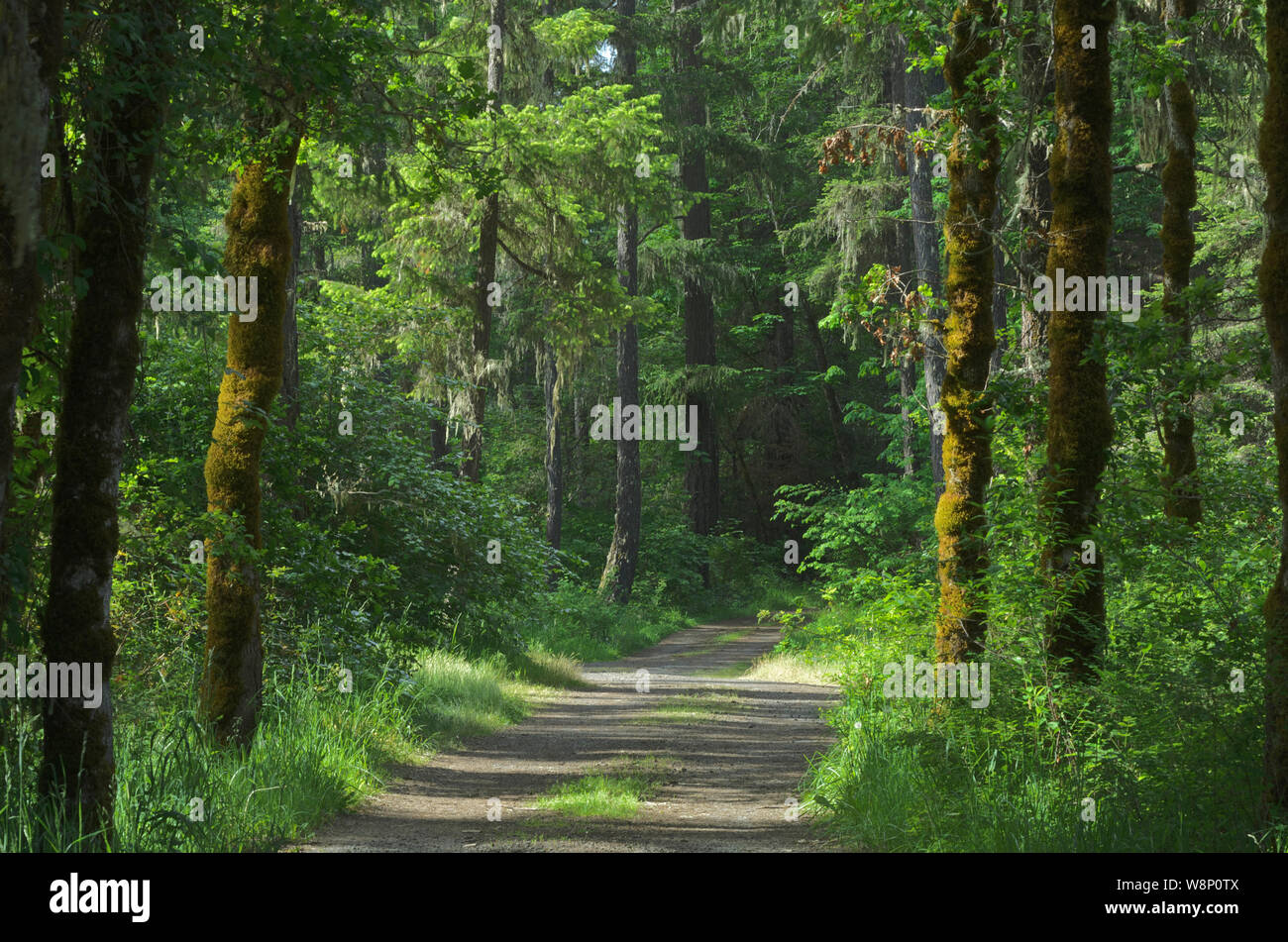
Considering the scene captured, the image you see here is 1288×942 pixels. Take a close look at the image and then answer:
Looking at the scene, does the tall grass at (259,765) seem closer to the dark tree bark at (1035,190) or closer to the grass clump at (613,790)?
the grass clump at (613,790)

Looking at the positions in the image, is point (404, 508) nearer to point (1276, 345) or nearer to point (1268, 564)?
point (1268, 564)

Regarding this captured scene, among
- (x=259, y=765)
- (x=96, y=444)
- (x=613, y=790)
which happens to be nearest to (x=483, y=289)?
(x=613, y=790)

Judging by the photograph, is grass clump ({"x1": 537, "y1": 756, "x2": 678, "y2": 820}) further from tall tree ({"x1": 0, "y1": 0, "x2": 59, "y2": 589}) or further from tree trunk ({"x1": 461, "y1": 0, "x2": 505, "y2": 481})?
tree trunk ({"x1": 461, "y1": 0, "x2": 505, "y2": 481})

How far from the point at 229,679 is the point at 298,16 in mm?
4724

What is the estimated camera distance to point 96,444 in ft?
19.1

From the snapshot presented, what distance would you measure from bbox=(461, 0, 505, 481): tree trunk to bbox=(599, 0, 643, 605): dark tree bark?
6712 millimetres

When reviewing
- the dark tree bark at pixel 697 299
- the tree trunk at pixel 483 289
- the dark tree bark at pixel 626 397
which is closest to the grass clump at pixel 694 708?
the tree trunk at pixel 483 289

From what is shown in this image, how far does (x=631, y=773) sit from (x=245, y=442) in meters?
4.08

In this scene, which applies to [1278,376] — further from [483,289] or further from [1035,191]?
[483,289]

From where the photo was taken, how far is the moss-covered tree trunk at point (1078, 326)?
7.31 metres

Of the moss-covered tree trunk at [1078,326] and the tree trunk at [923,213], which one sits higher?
the tree trunk at [923,213]

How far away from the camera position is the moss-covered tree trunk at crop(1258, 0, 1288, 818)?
525cm

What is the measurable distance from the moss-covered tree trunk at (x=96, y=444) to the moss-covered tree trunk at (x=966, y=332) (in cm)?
574

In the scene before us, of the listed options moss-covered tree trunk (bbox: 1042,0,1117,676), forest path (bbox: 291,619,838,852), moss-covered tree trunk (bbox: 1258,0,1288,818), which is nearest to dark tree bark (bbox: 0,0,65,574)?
forest path (bbox: 291,619,838,852)
